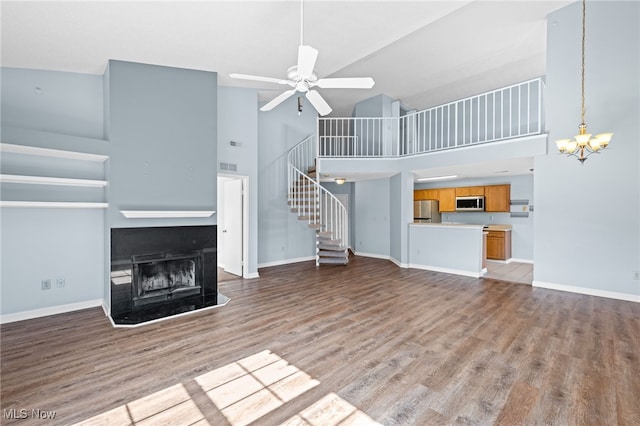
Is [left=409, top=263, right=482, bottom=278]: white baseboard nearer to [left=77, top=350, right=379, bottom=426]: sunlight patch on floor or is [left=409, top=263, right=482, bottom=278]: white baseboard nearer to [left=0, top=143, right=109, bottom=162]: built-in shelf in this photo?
[left=77, top=350, right=379, bottom=426]: sunlight patch on floor

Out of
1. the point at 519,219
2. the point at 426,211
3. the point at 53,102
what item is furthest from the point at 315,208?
the point at 519,219

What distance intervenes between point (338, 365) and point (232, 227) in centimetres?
439

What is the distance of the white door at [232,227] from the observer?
19.6 feet

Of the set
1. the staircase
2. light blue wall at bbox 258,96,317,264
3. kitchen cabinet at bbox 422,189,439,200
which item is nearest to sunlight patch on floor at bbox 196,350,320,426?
the staircase

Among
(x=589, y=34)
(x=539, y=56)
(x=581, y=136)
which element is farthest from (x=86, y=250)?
(x=539, y=56)

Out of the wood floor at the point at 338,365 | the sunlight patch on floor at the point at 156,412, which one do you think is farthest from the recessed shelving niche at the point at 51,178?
the sunlight patch on floor at the point at 156,412

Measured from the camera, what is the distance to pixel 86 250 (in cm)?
408

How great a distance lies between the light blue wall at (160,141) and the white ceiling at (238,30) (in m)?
0.25

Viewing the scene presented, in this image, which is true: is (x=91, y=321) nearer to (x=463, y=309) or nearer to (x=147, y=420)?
(x=147, y=420)

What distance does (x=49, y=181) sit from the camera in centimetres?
348

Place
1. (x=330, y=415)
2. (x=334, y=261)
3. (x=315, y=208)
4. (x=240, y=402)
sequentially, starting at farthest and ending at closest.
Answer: (x=334, y=261)
(x=315, y=208)
(x=240, y=402)
(x=330, y=415)

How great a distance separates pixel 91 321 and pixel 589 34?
8.72 meters

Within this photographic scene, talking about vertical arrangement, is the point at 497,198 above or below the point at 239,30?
below

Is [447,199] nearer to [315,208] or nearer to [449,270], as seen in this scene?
[449,270]
